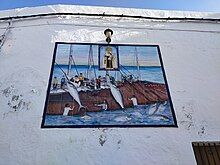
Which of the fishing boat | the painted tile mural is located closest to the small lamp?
the painted tile mural

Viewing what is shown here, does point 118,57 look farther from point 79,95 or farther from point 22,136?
point 22,136

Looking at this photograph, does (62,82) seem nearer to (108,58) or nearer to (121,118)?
(108,58)

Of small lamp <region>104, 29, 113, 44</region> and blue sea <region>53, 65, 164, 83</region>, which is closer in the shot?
blue sea <region>53, 65, 164, 83</region>

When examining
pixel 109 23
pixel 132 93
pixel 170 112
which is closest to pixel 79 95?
pixel 132 93

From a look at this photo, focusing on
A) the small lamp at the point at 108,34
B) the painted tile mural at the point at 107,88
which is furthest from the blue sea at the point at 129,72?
the small lamp at the point at 108,34

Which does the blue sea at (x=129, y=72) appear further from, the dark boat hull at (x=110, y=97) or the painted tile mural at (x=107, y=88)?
the dark boat hull at (x=110, y=97)

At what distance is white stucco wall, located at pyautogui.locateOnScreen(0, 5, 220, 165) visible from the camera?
157 inches

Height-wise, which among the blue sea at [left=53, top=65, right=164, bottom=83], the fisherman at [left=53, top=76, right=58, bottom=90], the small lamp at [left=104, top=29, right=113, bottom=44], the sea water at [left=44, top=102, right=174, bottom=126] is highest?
the small lamp at [left=104, top=29, right=113, bottom=44]

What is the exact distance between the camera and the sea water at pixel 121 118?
4.25 metres

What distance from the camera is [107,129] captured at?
4211mm

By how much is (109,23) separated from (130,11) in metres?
0.54

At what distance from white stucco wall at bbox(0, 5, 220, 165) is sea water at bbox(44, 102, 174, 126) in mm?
119

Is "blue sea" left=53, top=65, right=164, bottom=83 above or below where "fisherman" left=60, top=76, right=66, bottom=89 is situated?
above

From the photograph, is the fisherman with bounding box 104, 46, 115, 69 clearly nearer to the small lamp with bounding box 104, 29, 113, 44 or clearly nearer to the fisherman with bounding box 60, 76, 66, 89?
the small lamp with bounding box 104, 29, 113, 44
